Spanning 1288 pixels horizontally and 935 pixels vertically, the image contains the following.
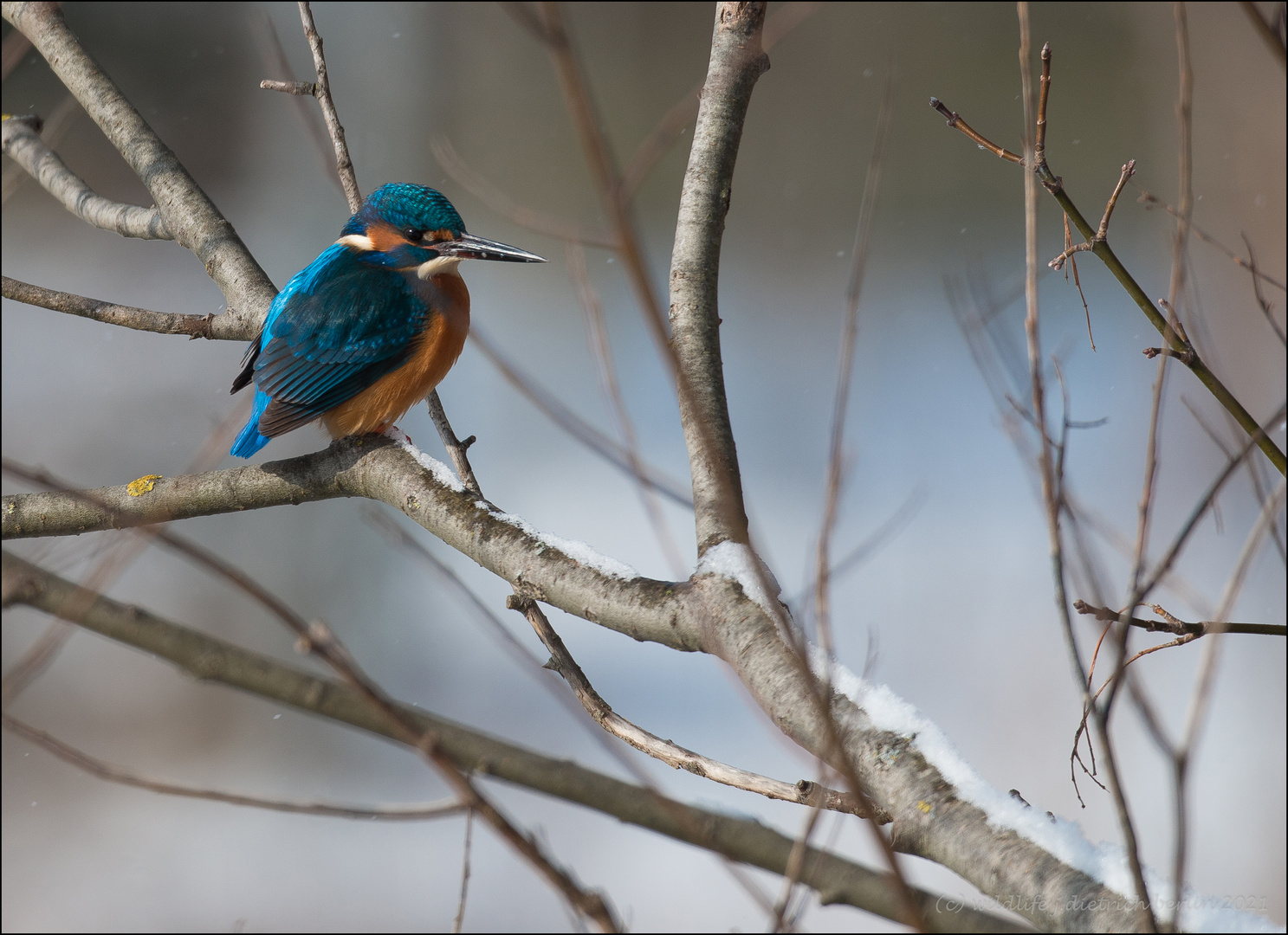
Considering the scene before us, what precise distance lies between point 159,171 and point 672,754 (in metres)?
1.20

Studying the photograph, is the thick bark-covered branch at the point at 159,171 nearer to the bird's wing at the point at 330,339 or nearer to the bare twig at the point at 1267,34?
the bird's wing at the point at 330,339

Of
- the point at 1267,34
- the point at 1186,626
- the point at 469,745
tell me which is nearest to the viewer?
the point at 1267,34

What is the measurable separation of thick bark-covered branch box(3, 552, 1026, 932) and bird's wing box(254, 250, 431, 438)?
0.56m

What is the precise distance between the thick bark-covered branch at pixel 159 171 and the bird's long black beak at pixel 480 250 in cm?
28

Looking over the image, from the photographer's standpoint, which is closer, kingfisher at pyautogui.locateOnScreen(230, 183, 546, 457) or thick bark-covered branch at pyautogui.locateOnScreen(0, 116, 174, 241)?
kingfisher at pyautogui.locateOnScreen(230, 183, 546, 457)

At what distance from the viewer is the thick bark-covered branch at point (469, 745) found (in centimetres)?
69

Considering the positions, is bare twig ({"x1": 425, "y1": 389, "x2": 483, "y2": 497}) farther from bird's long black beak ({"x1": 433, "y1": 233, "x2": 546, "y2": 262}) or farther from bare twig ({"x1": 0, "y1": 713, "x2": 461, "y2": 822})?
bare twig ({"x1": 0, "y1": 713, "x2": 461, "y2": 822})

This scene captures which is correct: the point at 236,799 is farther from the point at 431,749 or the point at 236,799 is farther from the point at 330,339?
the point at 330,339

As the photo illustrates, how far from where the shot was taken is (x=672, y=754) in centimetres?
76

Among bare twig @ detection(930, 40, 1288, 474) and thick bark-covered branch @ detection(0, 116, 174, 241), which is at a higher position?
thick bark-covered branch @ detection(0, 116, 174, 241)

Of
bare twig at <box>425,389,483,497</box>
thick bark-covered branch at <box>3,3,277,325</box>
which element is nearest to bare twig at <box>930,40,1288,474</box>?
bare twig at <box>425,389,483,497</box>

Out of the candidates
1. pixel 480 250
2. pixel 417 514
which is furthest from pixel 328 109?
pixel 417 514

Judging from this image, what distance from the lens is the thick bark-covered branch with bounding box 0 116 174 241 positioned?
Answer: 143 cm

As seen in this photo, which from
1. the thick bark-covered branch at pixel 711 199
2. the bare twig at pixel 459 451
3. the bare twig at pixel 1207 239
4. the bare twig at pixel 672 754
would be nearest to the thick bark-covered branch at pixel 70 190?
the bare twig at pixel 459 451
